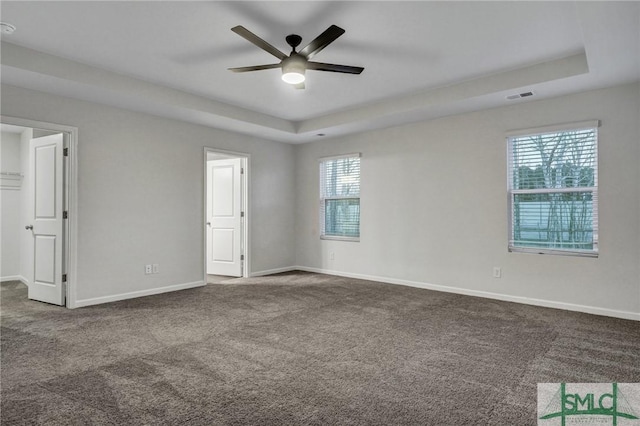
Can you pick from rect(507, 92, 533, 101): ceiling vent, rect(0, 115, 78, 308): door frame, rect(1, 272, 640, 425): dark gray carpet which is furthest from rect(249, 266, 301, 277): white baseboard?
rect(507, 92, 533, 101): ceiling vent

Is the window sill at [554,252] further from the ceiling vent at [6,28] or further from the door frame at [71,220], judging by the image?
the ceiling vent at [6,28]

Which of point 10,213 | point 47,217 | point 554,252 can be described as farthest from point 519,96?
point 10,213

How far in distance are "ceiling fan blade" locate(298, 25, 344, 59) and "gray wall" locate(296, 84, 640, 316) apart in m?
2.80

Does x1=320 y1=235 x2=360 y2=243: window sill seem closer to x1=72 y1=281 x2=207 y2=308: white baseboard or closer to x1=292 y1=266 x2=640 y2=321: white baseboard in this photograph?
x1=292 y1=266 x2=640 y2=321: white baseboard

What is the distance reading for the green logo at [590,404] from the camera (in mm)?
2004

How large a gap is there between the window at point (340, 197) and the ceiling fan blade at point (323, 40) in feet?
10.6

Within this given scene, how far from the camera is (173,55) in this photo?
3.62m

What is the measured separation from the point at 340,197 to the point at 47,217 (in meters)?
4.20

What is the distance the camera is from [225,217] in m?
6.52

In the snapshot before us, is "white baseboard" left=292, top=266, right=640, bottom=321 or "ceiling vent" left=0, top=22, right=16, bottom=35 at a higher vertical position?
"ceiling vent" left=0, top=22, right=16, bottom=35

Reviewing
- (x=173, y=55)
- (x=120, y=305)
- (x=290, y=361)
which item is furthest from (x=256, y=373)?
(x=173, y=55)

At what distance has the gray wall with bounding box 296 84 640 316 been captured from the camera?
3.90 m

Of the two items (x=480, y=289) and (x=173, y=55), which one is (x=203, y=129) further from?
(x=480, y=289)

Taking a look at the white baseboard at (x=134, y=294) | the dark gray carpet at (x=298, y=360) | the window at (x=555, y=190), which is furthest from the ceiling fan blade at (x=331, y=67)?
the white baseboard at (x=134, y=294)
